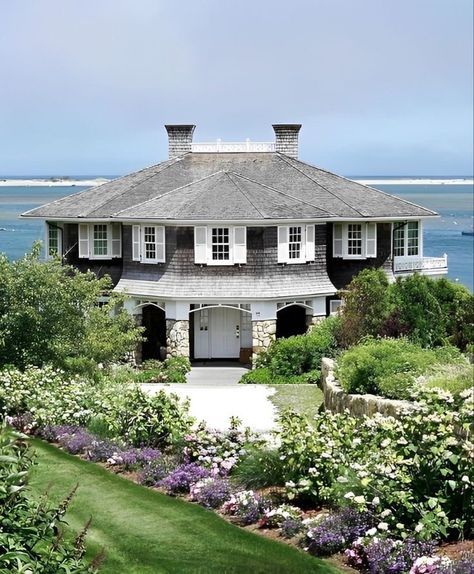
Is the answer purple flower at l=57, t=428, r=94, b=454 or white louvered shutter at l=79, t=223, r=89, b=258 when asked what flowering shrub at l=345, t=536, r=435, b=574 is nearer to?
purple flower at l=57, t=428, r=94, b=454

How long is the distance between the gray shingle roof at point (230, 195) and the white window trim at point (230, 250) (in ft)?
1.32

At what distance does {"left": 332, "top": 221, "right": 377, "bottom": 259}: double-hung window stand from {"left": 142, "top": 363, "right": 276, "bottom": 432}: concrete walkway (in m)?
7.44

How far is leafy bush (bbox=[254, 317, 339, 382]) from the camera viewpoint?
1125 inches

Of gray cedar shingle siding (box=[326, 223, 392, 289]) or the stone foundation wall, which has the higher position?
gray cedar shingle siding (box=[326, 223, 392, 289])

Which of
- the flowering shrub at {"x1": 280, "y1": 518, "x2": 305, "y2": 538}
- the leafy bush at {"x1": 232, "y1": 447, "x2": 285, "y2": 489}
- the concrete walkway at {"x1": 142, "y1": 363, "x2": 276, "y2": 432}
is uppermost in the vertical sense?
the leafy bush at {"x1": 232, "y1": 447, "x2": 285, "y2": 489}

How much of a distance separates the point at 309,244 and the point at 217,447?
18.2 metres

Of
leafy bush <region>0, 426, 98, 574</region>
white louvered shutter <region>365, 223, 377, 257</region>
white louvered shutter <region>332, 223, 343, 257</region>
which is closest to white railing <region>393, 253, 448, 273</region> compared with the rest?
white louvered shutter <region>365, 223, 377, 257</region>

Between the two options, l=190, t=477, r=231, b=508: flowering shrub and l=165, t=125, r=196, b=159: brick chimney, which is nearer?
l=190, t=477, r=231, b=508: flowering shrub

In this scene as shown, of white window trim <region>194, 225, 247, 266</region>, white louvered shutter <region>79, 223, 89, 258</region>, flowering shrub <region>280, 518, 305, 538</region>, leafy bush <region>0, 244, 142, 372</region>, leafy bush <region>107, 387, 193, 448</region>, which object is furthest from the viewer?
white louvered shutter <region>79, 223, 89, 258</region>

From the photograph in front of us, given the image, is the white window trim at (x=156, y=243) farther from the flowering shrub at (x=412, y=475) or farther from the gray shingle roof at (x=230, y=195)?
the flowering shrub at (x=412, y=475)

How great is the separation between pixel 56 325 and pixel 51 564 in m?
13.0

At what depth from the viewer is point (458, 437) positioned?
13.6 metres

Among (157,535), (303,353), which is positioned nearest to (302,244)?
(303,353)

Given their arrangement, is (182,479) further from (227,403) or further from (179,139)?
Answer: (179,139)
